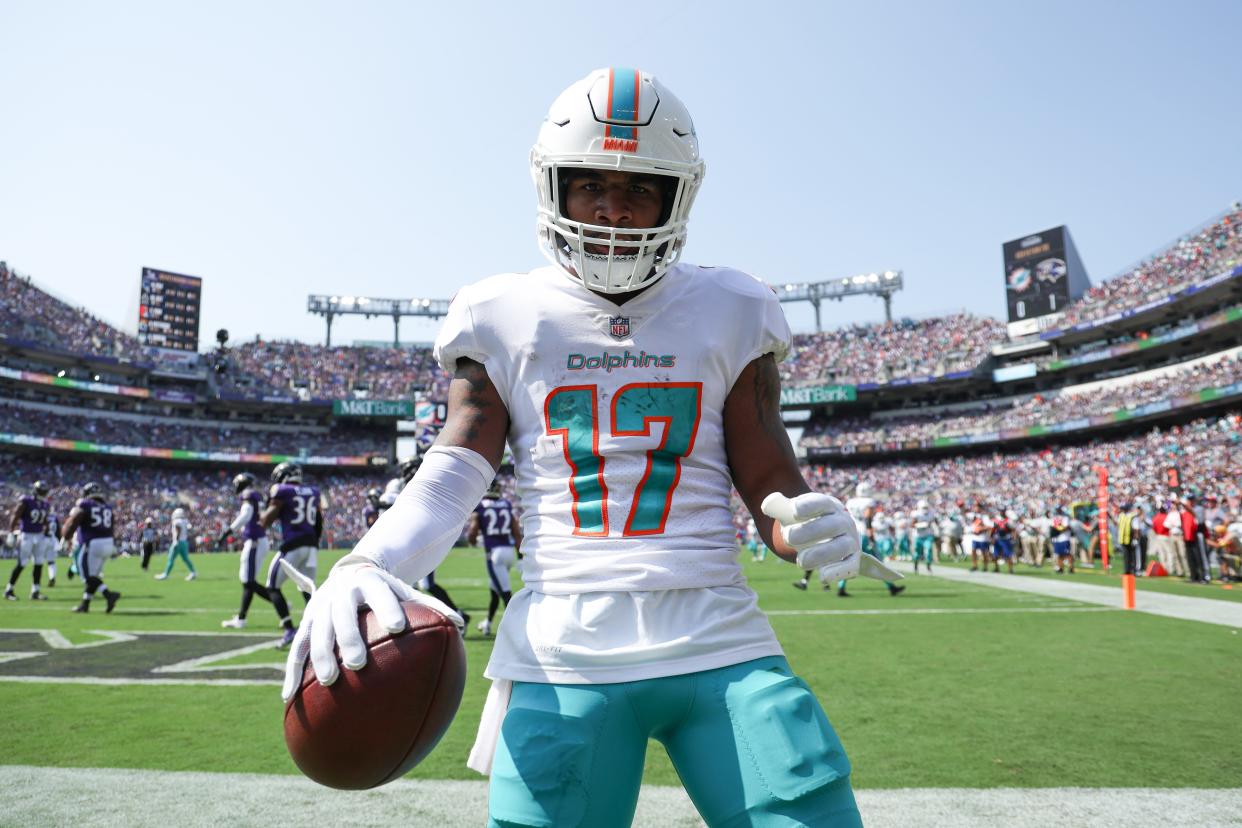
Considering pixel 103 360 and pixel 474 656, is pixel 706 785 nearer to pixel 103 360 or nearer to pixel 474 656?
pixel 474 656

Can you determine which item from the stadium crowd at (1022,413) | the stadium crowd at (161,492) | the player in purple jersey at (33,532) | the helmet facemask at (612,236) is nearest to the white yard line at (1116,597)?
the helmet facemask at (612,236)

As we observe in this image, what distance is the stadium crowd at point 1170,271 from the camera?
119 feet

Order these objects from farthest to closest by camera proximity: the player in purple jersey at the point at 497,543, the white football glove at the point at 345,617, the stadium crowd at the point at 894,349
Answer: the stadium crowd at the point at 894,349 → the player in purple jersey at the point at 497,543 → the white football glove at the point at 345,617

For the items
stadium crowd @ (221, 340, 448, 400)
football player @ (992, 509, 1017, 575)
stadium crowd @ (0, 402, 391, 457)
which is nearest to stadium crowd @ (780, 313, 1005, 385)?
stadium crowd @ (221, 340, 448, 400)

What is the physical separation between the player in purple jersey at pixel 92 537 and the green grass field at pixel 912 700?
70 cm

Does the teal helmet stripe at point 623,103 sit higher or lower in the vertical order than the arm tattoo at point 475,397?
higher

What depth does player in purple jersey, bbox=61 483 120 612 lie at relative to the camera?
1102cm

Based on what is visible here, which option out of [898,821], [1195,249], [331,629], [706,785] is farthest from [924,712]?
[1195,249]

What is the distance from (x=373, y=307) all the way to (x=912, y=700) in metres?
59.6

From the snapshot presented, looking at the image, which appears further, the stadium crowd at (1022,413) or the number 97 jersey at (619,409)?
the stadium crowd at (1022,413)

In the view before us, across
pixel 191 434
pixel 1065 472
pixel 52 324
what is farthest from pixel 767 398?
pixel 52 324

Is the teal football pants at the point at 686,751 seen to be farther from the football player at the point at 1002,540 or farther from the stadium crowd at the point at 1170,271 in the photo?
the stadium crowd at the point at 1170,271

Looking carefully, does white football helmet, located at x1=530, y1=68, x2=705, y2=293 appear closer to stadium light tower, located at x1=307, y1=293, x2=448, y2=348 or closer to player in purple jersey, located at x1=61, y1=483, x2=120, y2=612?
player in purple jersey, located at x1=61, y1=483, x2=120, y2=612

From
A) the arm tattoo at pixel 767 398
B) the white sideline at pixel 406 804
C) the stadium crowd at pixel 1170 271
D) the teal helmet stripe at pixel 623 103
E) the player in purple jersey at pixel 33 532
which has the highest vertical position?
the stadium crowd at pixel 1170 271
